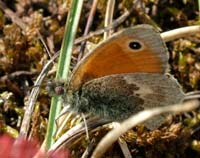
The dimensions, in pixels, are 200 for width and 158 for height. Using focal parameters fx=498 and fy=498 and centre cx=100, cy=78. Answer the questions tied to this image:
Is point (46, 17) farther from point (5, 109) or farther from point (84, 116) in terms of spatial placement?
point (84, 116)

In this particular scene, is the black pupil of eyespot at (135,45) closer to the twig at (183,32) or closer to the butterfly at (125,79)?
the butterfly at (125,79)

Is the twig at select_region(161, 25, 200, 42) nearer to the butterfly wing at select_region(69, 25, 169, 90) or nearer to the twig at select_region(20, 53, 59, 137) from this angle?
the butterfly wing at select_region(69, 25, 169, 90)

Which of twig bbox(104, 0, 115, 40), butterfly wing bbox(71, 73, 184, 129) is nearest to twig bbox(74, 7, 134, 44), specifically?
twig bbox(104, 0, 115, 40)

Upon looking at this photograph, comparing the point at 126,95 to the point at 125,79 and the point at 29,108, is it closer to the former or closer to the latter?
the point at 125,79

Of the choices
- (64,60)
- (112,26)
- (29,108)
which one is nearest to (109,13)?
(112,26)

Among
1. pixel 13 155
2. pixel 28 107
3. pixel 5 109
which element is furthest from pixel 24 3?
pixel 13 155

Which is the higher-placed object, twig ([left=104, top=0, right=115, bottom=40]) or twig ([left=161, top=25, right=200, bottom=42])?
twig ([left=104, top=0, right=115, bottom=40])

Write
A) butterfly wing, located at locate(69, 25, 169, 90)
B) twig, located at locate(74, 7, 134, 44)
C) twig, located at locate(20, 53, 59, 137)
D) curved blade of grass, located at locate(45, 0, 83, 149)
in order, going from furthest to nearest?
twig, located at locate(74, 7, 134, 44) < twig, located at locate(20, 53, 59, 137) < curved blade of grass, located at locate(45, 0, 83, 149) < butterfly wing, located at locate(69, 25, 169, 90)
